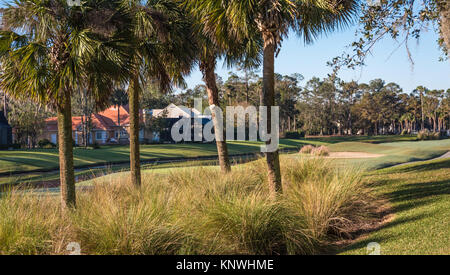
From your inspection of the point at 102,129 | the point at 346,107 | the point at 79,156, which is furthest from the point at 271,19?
the point at 346,107

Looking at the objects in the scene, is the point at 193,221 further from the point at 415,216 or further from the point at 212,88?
the point at 212,88

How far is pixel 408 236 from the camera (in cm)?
682

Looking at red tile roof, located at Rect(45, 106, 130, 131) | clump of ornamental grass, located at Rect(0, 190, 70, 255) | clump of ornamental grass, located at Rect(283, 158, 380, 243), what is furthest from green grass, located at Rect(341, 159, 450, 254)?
red tile roof, located at Rect(45, 106, 130, 131)

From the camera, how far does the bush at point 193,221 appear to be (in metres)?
5.72

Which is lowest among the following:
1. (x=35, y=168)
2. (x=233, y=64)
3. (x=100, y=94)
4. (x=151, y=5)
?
(x=35, y=168)

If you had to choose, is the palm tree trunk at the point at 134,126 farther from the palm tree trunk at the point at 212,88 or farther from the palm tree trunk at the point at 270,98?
the palm tree trunk at the point at 270,98

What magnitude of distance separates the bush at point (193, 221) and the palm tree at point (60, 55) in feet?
7.49

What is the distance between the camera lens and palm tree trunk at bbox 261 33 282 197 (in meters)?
9.64

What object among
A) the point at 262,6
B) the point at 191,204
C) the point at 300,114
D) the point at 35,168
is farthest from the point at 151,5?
the point at 300,114

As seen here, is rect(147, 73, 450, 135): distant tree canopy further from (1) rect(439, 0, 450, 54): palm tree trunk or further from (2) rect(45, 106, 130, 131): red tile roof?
(1) rect(439, 0, 450, 54): palm tree trunk

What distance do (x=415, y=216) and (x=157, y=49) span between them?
9.02 m

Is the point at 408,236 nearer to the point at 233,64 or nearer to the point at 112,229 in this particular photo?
the point at 112,229

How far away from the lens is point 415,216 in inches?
320
